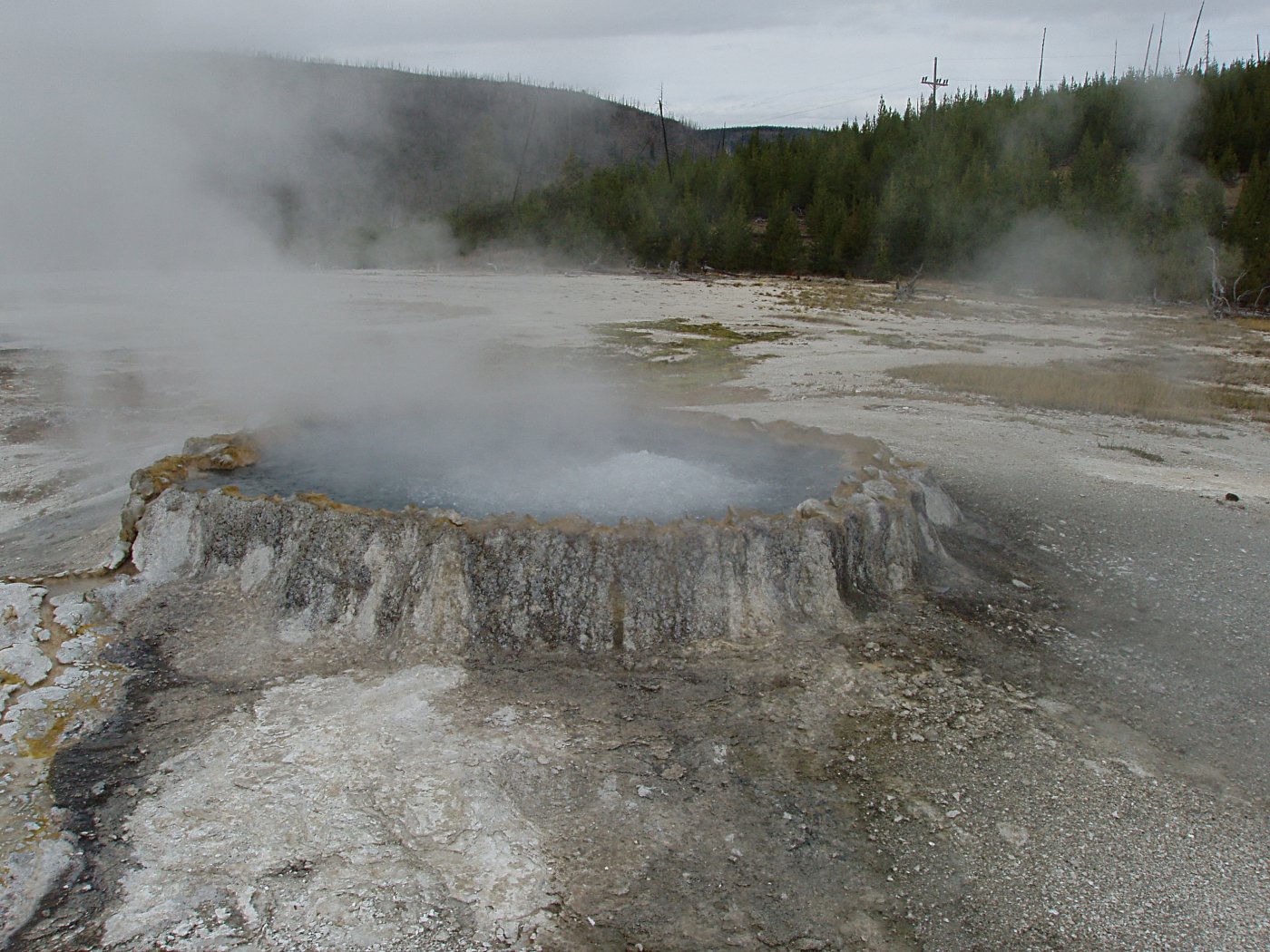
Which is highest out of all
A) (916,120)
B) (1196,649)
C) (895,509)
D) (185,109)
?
(916,120)

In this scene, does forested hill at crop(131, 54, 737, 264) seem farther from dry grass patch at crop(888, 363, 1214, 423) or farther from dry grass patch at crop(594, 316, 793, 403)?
dry grass patch at crop(888, 363, 1214, 423)

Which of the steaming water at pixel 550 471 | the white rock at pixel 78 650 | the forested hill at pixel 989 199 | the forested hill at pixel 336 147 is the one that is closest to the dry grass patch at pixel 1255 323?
the forested hill at pixel 989 199

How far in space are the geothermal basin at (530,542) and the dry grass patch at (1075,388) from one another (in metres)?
5.38

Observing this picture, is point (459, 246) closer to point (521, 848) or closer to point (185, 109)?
point (185, 109)

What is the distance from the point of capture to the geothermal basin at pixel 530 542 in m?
4.54

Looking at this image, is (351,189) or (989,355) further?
(351,189)

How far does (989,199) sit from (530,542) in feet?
94.0

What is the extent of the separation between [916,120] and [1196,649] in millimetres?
39588

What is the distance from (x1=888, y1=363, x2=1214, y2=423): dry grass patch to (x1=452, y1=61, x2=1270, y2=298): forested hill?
1353 centimetres

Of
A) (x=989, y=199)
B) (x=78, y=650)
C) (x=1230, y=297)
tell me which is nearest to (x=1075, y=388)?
(x=78, y=650)

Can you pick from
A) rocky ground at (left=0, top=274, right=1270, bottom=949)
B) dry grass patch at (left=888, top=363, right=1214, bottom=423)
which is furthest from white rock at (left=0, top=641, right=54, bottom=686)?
dry grass patch at (left=888, top=363, right=1214, bottom=423)

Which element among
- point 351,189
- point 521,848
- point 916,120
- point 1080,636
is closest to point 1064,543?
point 1080,636

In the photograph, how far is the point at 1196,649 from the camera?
458 centimetres

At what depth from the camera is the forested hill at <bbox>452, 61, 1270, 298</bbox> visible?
25203 millimetres
